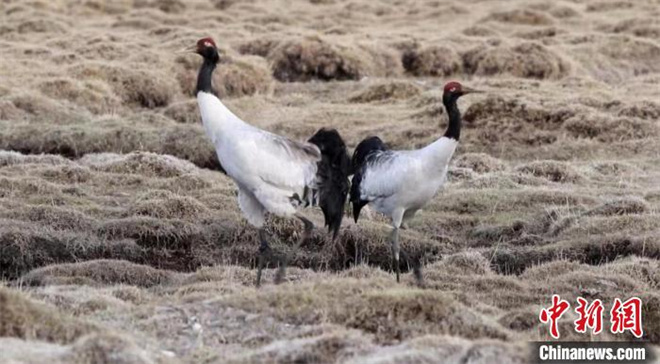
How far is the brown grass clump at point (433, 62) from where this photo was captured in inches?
1064

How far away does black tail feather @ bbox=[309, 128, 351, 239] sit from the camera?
11461 mm

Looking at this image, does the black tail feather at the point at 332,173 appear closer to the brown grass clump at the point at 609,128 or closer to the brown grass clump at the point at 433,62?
the brown grass clump at the point at 609,128

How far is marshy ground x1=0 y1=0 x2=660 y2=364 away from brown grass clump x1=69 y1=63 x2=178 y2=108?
0.16 feet

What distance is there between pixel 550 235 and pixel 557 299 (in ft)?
11.1

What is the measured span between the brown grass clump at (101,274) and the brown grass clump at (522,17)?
23.3 meters

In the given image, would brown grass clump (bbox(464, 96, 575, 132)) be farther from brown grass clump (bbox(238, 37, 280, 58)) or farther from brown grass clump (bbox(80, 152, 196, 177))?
brown grass clump (bbox(238, 37, 280, 58))

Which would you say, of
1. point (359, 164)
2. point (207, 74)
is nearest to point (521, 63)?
point (359, 164)

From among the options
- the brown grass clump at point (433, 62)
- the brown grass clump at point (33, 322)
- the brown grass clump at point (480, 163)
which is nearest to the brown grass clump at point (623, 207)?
the brown grass clump at point (480, 163)

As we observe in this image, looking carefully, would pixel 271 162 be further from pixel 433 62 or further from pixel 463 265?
pixel 433 62

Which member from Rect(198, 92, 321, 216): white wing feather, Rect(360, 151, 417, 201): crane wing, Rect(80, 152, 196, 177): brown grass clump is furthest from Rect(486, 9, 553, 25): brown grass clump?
Rect(198, 92, 321, 216): white wing feather

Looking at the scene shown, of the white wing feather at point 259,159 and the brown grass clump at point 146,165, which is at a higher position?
the white wing feather at point 259,159

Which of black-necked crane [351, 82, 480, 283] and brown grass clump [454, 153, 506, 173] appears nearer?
black-necked crane [351, 82, 480, 283]

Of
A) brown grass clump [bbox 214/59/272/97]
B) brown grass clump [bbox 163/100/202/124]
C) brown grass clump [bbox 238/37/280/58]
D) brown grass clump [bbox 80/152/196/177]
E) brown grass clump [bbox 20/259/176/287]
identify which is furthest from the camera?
brown grass clump [bbox 238/37/280/58]

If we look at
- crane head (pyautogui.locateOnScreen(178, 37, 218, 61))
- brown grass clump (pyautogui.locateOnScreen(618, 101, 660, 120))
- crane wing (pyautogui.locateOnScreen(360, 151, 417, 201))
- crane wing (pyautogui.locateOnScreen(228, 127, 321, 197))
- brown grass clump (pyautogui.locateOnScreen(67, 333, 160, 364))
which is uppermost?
crane head (pyautogui.locateOnScreen(178, 37, 218, 61))
